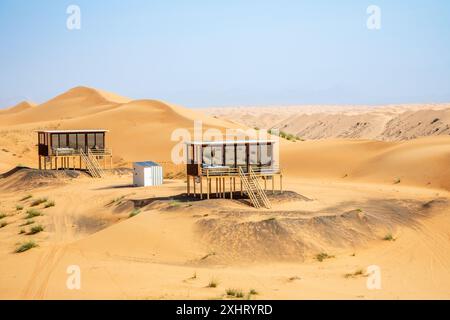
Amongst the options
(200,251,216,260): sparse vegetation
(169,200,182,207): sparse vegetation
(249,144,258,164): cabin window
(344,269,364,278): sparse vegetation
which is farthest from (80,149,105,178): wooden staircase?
(344,269,364,278): sparse vegetation

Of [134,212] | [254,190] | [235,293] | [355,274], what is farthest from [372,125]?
[235,293]

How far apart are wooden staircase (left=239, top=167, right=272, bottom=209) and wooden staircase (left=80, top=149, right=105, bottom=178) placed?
49.6ft

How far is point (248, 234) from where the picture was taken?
2722 cm

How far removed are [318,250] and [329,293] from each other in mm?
6751

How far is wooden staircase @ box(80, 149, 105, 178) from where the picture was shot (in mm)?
47594

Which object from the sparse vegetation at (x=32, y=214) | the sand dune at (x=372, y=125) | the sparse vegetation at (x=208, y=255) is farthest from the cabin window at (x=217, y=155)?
the sand dune at (x=372, y=125)

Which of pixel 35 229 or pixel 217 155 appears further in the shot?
pixel 217 155

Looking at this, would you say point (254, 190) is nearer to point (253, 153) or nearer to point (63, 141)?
point (253, 153)

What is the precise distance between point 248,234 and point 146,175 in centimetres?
1536

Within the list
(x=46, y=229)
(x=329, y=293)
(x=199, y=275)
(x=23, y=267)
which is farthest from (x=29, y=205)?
(x=329, y=293)

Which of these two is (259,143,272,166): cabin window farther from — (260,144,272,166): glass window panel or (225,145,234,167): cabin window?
(225,145,234,167): cabin window

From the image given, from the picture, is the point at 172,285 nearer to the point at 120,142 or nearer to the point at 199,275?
the point at 199,275

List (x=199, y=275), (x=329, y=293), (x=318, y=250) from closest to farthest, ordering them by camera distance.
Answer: (x=329, y=293) → (x=199, y=275) → (x=318, y=250)

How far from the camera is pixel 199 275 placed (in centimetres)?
2206
